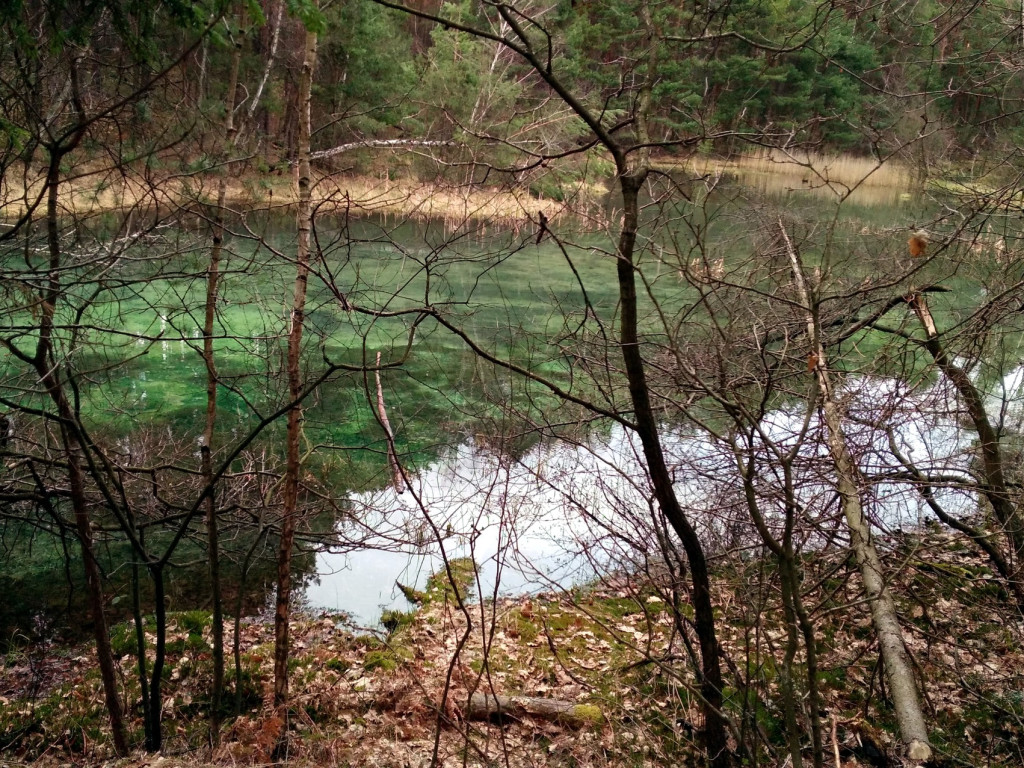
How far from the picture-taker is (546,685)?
635 cm

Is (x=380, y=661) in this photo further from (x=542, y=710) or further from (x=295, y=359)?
(x=295, y=359)

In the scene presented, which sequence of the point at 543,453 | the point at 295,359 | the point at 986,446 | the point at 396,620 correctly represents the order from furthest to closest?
the point at 543,453 → the point at 396,620 → the point at 986,446 → the point at 295,359

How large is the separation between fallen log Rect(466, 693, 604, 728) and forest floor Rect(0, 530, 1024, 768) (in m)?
0.04

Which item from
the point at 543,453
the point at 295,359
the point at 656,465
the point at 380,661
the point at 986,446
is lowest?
the point at 380,661

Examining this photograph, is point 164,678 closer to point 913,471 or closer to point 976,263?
point 913,471

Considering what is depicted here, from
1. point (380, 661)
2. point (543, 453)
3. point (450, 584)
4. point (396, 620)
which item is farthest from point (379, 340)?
point (380, 661)

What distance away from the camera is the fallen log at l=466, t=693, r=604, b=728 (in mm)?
5551

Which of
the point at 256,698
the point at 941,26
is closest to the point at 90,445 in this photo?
the point at 256,698

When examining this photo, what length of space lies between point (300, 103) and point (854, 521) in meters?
4.27

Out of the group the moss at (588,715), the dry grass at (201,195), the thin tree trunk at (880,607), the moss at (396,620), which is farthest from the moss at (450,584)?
the thin tree trunk at (880,607)

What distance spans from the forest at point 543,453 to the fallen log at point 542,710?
0.03 m

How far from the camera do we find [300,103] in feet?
17.3

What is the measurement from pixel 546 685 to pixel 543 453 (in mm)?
3536

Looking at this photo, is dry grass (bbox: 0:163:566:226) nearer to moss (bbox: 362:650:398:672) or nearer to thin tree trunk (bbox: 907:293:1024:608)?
thin tree trunk (bbox: 907:293:1024:608)
